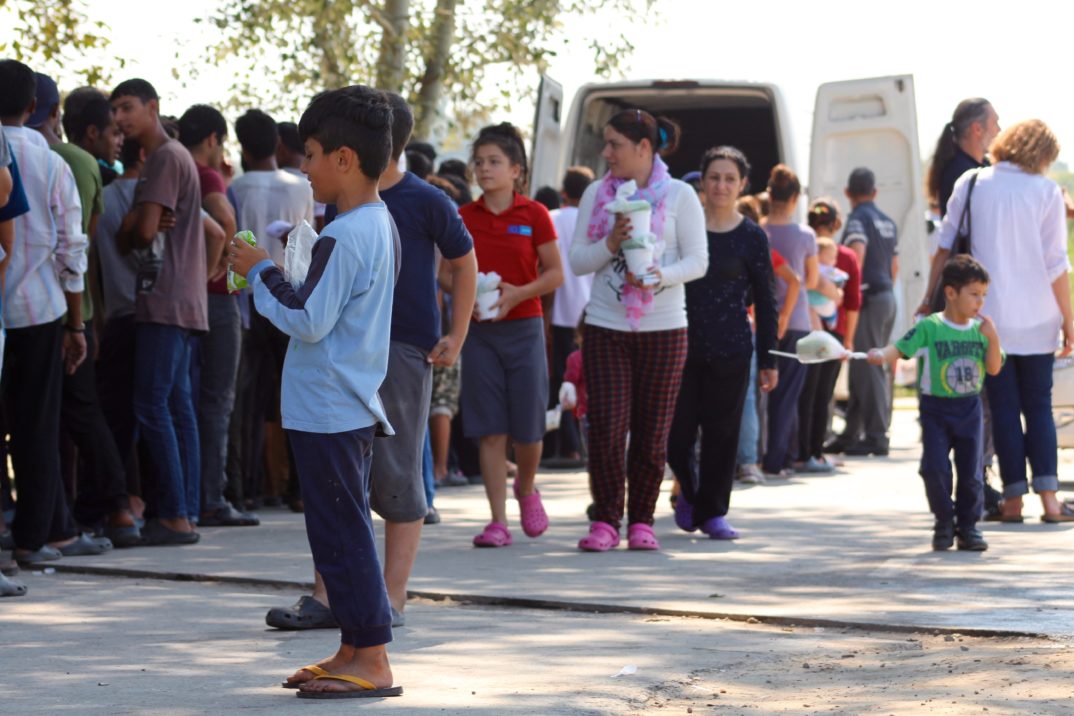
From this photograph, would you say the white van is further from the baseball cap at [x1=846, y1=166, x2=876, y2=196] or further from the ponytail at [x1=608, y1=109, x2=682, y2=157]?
the ponytail at [x1=608, y1=109, x2=682, y2=157]

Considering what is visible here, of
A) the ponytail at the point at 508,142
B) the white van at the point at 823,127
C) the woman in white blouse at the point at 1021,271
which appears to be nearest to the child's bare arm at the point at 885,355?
the woman in white blouse at the point at 1021,271

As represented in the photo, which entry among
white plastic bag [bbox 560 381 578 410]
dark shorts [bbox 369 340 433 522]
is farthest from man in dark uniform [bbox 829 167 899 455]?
dark shorts [bbox 369 340 433 522]

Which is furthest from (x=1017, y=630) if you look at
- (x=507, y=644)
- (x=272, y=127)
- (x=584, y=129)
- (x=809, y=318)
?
(x=584, y=129)

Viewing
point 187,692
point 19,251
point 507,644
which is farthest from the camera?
point 19,251

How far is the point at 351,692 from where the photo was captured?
16.6 feet

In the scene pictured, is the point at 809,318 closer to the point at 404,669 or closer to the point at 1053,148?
the point at 1053,148

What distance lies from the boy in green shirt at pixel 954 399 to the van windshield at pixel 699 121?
5673 mm

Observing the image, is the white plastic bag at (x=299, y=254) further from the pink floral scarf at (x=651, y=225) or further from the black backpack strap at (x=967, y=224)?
the black backpack strap at (x=967, y=224)

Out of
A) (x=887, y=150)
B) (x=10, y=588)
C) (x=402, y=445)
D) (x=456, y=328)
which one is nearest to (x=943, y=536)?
(x=456, y=328)

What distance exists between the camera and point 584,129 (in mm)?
15000

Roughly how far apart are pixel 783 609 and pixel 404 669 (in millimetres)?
1784

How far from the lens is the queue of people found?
7.64 meters

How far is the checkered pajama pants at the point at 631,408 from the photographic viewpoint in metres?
8.51

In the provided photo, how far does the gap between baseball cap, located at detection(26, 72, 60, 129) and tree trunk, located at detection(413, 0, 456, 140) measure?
15.0m
